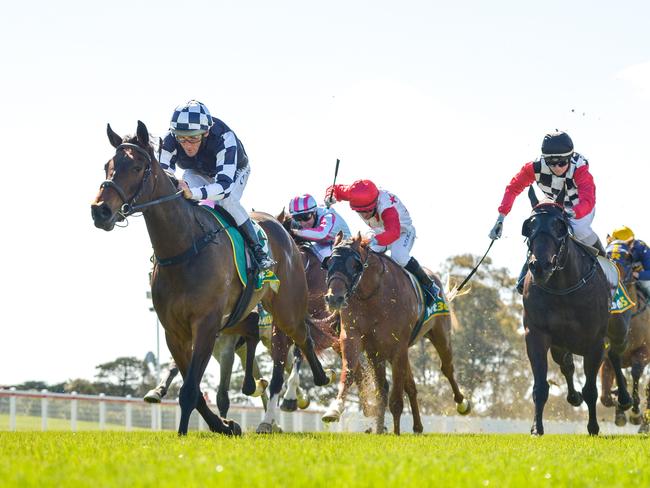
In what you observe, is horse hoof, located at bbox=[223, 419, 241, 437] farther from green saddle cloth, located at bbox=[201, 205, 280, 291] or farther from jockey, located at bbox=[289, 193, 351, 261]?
jockey, located at bbox=[289, 193, 351, 261]

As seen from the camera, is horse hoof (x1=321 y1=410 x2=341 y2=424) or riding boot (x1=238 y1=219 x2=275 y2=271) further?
horse hoof (x1=321 y1=410 x2=341 y2=424)

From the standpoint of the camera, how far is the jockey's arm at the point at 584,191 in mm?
10844

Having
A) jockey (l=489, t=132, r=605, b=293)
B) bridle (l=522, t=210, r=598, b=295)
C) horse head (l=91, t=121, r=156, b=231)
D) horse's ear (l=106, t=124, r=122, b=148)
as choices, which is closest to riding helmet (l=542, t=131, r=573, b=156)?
jockey (l=489, t=132, r=605, b=293)

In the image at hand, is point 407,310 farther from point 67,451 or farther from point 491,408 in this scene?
point 491,408

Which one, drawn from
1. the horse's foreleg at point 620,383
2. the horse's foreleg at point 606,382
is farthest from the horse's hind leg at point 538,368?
the horse's foreleg at point 606,382

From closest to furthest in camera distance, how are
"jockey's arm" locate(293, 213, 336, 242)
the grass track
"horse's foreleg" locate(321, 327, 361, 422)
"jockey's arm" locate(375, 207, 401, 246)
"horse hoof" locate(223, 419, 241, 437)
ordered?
1. the grass track
2. "horse hoof" locate(223, 419, 241, 437)
3. "horse's foreleg" locate(321, 327, 361, 422)
4. "jockey's arm" locate(375, 207, 401, 246)
5. "jockey's arm" locate(293, 213, 336, 242)

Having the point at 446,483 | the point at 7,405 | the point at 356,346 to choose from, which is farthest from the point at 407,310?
the point at 7,405

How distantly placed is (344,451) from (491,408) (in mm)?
41378

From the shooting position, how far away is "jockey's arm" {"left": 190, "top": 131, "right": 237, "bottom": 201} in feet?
29.9

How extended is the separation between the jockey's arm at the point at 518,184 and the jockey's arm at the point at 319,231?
3110mm

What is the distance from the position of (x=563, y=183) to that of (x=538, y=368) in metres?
1.89

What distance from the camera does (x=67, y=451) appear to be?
6426mm

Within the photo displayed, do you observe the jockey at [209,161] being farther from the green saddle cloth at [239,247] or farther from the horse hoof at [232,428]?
the horse hoof at [232,428]

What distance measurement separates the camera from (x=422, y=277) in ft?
43.4
